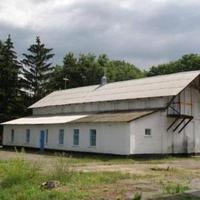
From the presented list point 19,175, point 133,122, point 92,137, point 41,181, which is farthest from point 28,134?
point 19,175

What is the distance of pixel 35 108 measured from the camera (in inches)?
2165

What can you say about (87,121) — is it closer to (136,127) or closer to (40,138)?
(136,127)

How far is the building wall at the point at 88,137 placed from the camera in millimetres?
34281

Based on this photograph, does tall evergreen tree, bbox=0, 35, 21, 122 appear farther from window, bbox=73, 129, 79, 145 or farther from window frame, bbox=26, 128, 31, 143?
window, bbox=73, 129, 79, 145

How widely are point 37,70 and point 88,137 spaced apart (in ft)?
110

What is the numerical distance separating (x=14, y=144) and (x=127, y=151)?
62.7 ft

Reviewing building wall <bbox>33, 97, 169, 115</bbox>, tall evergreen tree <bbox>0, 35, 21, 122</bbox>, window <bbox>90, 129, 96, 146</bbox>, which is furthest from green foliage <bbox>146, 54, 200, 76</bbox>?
window <bbox>90, 129, 96, 146</bbox>

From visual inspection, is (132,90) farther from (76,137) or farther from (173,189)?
(173,189)

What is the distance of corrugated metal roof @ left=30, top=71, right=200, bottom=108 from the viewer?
37.2 metres

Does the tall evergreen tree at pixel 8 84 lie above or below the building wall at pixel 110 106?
above

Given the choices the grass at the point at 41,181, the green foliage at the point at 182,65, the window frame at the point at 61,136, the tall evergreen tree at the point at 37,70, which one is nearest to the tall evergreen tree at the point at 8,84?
the tall evergreen tree at the point at 37,70

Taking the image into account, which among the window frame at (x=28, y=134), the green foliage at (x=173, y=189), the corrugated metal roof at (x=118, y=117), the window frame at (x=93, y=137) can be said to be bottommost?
the green foliage at (x=173, y=189)

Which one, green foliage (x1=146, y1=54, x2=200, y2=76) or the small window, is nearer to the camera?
the small window

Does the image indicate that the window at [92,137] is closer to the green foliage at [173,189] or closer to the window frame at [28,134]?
the window frame at [28,134]
